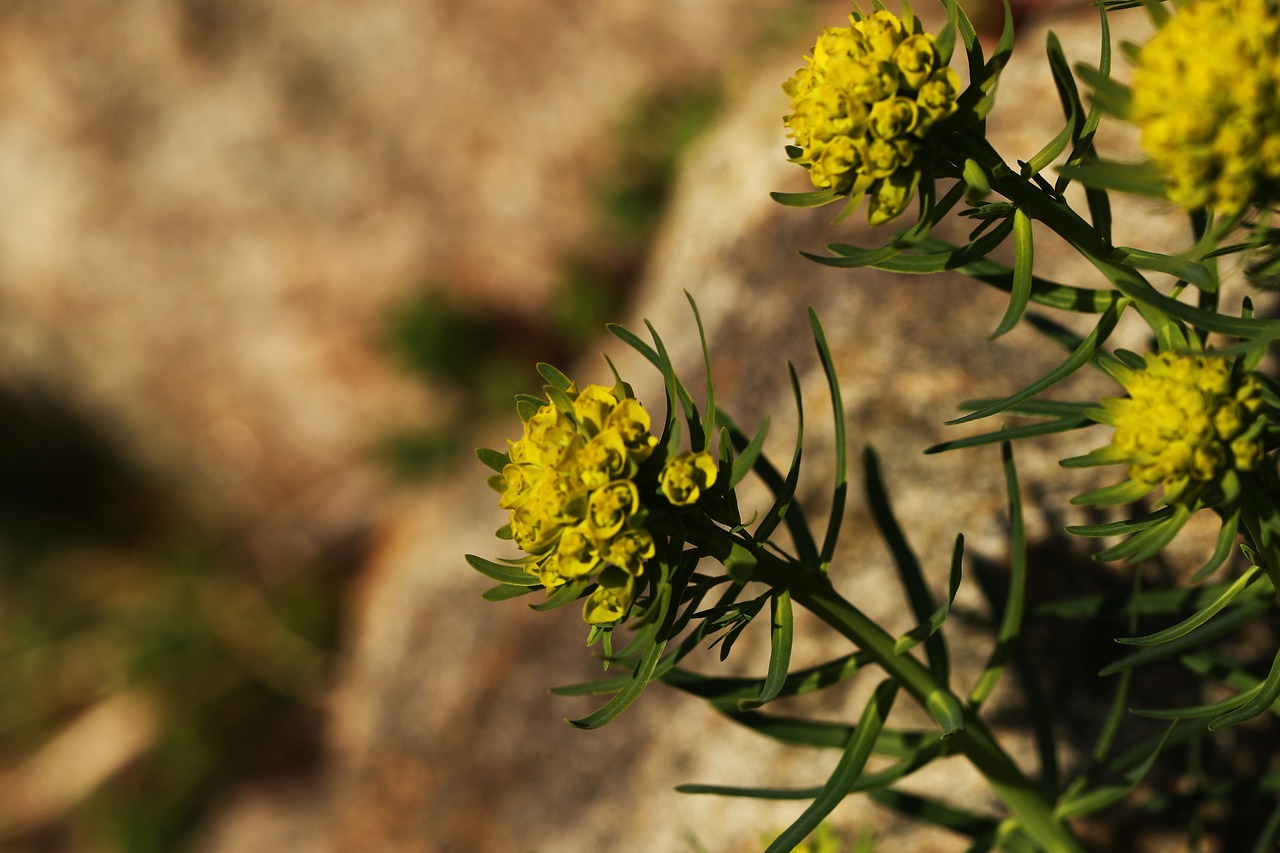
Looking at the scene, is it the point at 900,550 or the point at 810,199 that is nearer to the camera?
the point at 810,199

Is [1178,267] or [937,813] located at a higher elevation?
[1178,267]

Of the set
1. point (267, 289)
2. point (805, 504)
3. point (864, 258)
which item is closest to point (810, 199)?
point (864, 258)

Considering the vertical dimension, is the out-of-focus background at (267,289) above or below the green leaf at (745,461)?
above

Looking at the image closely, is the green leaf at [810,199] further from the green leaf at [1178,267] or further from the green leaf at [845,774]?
the green leaf at [845,774]

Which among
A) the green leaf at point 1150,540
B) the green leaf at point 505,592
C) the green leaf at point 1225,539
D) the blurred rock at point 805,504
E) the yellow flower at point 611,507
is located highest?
the blurred rock at point 805,504

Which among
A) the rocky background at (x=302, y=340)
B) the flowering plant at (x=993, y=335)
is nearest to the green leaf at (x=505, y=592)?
the flowering plant at (x=993, y=335)

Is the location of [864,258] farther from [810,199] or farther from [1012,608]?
[1012,608]

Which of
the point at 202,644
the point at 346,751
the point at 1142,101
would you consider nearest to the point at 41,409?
the point at 202,644
